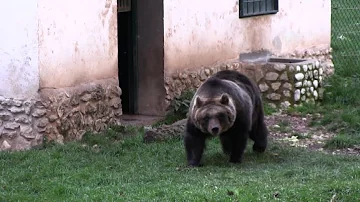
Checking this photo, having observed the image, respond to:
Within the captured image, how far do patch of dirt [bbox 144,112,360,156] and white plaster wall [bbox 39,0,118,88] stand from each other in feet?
3.36

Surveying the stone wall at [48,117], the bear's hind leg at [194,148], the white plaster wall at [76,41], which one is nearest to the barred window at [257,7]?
the white plaster wall at [76,41]

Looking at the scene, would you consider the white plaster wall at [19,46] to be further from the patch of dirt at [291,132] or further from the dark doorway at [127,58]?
the dark doorway at [127,58]

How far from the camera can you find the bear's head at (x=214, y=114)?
30.9 ft

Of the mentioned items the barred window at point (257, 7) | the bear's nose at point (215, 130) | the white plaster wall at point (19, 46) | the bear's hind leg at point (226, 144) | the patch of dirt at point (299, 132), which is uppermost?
the barred window at point (257, 7)

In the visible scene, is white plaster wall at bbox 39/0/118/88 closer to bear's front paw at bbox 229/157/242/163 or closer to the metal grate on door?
the metal grate on door

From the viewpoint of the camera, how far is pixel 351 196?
768 cm

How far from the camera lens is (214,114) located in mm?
9430

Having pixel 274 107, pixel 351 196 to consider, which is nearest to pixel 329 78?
pixel 274 107

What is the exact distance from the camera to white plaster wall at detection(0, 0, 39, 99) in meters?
10.3

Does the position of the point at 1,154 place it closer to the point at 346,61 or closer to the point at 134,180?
the point at 134,180

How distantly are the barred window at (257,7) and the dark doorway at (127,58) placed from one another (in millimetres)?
1770

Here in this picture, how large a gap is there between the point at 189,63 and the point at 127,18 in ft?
3.60

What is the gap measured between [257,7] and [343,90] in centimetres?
186

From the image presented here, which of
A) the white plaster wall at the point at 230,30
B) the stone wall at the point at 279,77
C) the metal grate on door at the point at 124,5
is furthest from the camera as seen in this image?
the stone wall at the point at 279,77
